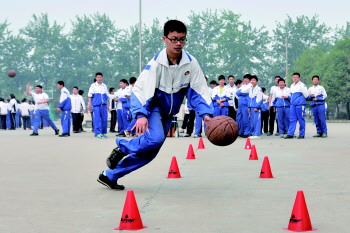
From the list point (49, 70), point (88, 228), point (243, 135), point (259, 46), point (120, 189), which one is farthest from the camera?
point (259, 46)

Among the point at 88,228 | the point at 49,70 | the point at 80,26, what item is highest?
the point at 80,26

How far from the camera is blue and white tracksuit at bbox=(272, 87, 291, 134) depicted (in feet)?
74.8

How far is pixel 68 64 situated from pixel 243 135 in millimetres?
78089

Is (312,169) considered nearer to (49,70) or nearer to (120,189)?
(120,189)

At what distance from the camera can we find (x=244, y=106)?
2269cm

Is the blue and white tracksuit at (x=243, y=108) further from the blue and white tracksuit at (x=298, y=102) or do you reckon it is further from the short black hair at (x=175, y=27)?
the short black hair at (x=175, y=27)

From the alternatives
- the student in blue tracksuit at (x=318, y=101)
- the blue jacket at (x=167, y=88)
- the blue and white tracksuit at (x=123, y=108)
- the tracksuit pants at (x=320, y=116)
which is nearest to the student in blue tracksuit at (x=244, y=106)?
the student in blue tracksuit at (x=318, y=101)

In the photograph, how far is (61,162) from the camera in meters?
12.6

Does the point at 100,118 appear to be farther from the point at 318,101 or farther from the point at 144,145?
the point at 144,145

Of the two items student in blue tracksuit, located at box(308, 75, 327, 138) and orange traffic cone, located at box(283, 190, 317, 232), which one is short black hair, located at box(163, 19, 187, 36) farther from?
student in blue tracksuit, located at box(308, 75, 327, 138)

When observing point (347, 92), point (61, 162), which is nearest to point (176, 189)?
point (61, 162)

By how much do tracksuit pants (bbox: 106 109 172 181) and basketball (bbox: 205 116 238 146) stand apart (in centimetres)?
59

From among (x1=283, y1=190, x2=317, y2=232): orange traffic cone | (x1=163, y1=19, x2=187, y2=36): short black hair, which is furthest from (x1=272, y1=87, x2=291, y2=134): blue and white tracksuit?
(x1=283, y1=190, x2=317, y2=232): orange traffic cone

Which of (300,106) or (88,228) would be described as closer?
(88,228)
